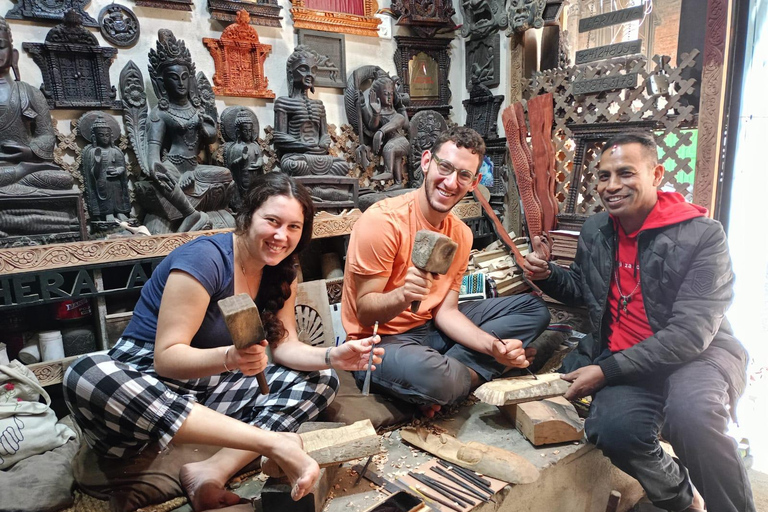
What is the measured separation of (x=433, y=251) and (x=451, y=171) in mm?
658

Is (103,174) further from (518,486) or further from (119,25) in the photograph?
(518,486)

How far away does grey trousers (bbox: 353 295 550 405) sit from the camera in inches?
94.8

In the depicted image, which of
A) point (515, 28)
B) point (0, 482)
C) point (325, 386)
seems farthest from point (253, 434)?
point (515, 28)

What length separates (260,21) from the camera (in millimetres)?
4465

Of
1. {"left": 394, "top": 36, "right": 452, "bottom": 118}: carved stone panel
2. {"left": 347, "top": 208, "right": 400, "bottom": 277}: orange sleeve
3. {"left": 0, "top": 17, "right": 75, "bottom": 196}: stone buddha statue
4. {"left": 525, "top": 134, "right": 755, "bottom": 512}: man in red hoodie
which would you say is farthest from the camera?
{"left": 394, "top": 36, "right": 452, "bottom": 118}: carved stone panel

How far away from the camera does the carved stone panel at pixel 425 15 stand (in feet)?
16.9

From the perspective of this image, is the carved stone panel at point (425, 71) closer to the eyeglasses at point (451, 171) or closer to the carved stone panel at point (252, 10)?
the carved stone panel at point (252, 10)

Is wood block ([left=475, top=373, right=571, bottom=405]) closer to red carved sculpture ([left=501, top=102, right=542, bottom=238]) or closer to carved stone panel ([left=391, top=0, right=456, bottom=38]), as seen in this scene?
red carved sculpture ([left=501, top=102, right=542, bottom=238])

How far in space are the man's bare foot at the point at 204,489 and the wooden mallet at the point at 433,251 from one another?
1169mm

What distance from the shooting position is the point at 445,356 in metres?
2.51

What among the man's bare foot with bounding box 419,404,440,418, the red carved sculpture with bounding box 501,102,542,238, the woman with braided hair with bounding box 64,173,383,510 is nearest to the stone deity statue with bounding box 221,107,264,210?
the woman with braided hair with bounding box 64,173,383,510

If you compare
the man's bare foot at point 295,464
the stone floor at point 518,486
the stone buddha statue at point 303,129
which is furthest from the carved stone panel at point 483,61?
the man's bare foot at point 295,464

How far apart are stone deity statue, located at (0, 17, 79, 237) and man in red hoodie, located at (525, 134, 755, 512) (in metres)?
3.26

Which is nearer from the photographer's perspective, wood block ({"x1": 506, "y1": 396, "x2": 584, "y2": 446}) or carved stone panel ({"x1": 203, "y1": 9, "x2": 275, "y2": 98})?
wood block ({"x1": 506, "y1": 396, "x2": 584, "y2": 446})
